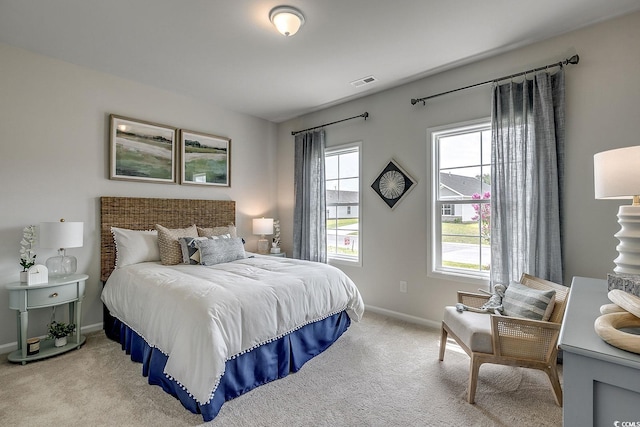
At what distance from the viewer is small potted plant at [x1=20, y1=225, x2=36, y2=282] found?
2.57 metres

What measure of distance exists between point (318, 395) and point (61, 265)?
265 cm

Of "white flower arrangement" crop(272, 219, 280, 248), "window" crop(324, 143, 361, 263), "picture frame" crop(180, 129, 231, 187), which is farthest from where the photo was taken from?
"white flower arrangement" crop(272, 219, 280, 248)

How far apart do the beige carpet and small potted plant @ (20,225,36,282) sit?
780 mm

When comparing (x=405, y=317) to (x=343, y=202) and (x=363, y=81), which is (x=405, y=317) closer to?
(x=343, y=202)

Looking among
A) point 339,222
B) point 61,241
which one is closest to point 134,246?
point 61,241

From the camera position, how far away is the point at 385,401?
1991mm

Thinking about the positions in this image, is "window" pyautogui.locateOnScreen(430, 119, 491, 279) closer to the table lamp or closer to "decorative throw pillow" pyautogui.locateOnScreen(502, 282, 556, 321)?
"decorative throw pillow" pyautogui.locateOnScreen(502, 282, 556, 321)

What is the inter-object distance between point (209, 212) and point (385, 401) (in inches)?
123

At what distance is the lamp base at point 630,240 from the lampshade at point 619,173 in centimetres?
13

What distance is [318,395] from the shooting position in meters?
2.05

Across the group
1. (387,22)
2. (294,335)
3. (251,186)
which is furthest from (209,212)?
(387,22)

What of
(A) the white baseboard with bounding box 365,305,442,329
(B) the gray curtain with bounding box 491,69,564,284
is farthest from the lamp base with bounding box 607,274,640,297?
(A) the white baseboard with bounding box 365,305,442,329

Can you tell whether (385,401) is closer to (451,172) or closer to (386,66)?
(451,172)

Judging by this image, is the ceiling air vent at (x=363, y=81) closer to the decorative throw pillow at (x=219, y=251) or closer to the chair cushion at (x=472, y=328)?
the decorative throw pillow at (x=219, y=251)
